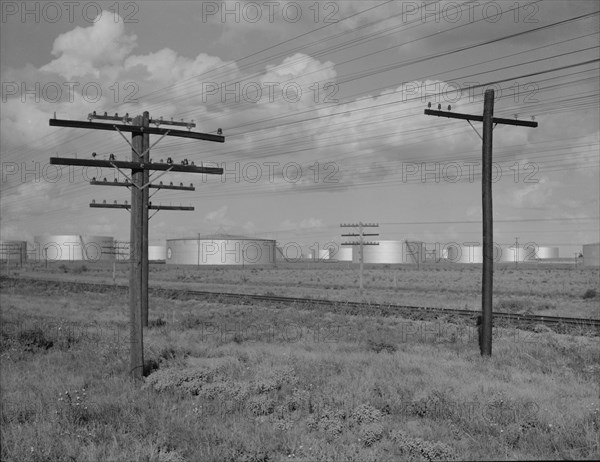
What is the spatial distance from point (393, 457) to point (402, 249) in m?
146

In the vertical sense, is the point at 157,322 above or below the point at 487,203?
below

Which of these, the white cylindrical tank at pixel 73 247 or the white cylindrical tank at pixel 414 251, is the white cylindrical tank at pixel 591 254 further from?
the white cylindrical tank at pixel 73 247

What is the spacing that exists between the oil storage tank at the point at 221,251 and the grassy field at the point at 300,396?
108 m

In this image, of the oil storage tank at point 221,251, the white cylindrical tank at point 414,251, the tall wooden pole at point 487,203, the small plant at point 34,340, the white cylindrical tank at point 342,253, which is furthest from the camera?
the white cylindrical tank at point 342,253

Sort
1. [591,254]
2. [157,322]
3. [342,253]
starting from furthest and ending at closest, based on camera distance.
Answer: [342,253] < [591,254] < [157,322]

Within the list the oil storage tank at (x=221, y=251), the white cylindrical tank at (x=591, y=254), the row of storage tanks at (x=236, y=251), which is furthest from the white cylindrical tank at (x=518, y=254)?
the oil storage tank at (x=221, y=251)

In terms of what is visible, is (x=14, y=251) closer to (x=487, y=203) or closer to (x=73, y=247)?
(x=73, y=247)

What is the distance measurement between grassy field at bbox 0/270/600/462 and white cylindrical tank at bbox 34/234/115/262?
144799 mm

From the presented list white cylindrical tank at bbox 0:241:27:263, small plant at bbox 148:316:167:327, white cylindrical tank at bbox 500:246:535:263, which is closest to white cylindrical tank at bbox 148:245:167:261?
white cylindrical tank at bbox 0:241:27:263

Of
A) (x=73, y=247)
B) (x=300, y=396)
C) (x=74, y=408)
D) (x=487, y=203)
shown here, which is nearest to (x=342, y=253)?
(x=73, y=247)

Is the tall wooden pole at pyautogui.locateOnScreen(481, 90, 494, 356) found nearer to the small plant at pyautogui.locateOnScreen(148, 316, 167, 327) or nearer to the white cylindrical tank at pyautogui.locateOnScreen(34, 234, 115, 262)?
the small plant at pyautogui.locateOnScreen(148, 316, 167, 327)

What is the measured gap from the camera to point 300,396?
10680mm

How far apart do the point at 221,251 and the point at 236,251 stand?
318 cm

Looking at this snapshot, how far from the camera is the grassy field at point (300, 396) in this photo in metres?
8.14
